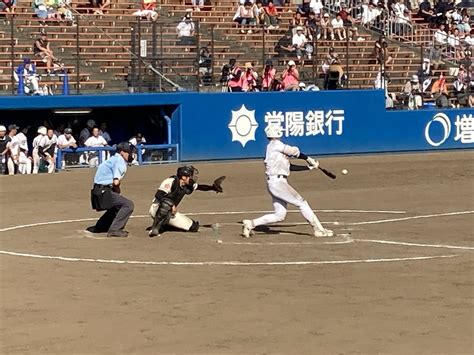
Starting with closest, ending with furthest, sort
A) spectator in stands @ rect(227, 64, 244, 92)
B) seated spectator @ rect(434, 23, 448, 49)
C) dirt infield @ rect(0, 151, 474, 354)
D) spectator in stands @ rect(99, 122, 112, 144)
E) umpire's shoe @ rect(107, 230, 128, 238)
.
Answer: dirt infield @ rect(0, 151, 474, 354) < umpire's shoe @ rect(107, 230, 128, 238) < spectator in stands @ rect(99, 122, 112, 144) < spectator in stands @ rect(227, 64, 244, 92) < seated spectator @ rect(434, 23, 448, 49)

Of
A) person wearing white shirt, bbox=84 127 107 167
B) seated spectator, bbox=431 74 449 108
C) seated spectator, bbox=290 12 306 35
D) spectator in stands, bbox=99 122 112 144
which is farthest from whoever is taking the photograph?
seated spectator, bbox=431 74 449 108

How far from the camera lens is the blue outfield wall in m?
32.5

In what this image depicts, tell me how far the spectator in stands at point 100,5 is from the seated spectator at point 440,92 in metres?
10.7

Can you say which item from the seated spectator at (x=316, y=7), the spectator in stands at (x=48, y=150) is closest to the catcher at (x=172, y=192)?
the spectator in stands at (x=48, y=150)

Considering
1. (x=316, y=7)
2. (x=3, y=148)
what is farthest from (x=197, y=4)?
(x=3, y=148)

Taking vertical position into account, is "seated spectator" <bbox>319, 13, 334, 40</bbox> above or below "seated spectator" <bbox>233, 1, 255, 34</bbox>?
below

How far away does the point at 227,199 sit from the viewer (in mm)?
23859

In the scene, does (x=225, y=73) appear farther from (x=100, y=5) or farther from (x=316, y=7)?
(x=316, y=7)

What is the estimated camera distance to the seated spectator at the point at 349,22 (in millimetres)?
39209

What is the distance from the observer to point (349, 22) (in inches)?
1594

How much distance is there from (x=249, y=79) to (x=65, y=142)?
21.4 feet

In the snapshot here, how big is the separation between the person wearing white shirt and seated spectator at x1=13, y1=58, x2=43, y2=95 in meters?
Answer: 1.71

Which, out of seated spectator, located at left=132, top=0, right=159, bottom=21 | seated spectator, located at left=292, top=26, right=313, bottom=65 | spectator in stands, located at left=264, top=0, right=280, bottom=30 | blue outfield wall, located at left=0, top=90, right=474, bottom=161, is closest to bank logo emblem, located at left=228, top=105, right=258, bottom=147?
blue outfield wall, located at left=0, top=90, right=474, bottom=161

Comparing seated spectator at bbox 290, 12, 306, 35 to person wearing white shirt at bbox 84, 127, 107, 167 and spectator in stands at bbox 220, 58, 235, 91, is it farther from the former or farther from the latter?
person wearing white shirt at bbox 84, 127, 107, 167
